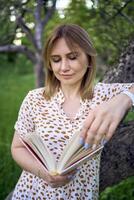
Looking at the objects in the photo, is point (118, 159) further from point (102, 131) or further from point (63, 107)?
point (102, 131)

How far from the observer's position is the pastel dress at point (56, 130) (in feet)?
9.21

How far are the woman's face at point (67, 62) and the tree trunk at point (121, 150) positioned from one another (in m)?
1.11

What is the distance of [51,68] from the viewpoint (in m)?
2.92

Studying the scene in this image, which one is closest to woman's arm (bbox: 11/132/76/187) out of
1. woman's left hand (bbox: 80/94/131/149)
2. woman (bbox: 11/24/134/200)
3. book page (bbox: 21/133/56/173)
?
woman (bbox: 11/24/134/200)

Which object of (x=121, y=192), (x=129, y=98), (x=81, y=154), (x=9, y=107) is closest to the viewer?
(x=81, y=154)

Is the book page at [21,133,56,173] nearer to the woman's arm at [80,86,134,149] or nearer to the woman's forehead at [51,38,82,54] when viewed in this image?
the woman's arm at [80,86,134,149]

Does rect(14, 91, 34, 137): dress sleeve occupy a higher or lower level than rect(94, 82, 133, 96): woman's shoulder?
lower

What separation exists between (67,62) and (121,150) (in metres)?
1.26

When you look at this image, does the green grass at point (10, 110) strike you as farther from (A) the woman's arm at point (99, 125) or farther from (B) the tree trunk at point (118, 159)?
(A) the woman's arm at point (99, 125)

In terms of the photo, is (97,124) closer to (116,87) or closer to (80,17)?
(116,87)

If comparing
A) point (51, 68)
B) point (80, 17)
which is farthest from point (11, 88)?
point (51, 68)

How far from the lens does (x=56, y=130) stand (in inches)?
110

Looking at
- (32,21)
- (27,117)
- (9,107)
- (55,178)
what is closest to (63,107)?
(27,117)

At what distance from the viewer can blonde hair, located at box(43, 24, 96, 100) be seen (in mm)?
2818
